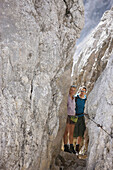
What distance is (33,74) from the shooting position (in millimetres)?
3977

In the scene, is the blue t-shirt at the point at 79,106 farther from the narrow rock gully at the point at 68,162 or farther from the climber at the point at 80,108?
the narrow rock gully at the point at 68,162

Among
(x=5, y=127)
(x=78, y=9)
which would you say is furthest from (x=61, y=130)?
(x=78, y=9)

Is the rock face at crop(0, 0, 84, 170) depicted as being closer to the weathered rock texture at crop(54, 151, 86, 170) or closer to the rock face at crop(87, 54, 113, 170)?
the weathered rock texture at crop(54, 151, 86, 170)

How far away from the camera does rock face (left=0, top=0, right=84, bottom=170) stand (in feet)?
11.3

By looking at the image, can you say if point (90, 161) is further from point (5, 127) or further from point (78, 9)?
point (78, 9)

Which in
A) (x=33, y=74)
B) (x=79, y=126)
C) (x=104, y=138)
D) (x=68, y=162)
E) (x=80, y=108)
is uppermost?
(x=33, y=74)

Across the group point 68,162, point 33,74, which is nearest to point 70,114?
point 68,162

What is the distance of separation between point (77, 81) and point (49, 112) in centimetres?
584

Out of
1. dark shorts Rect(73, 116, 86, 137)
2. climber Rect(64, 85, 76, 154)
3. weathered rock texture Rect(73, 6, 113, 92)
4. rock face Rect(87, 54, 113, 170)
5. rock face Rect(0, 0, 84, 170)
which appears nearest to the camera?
rock face Rect(0, 0, 84, 170)

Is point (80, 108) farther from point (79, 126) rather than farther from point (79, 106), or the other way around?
point (79, 126)

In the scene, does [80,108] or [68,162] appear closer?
[68,162]

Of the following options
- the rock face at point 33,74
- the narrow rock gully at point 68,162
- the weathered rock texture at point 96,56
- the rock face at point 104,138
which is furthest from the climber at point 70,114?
the weathered rock texture at point 96,56

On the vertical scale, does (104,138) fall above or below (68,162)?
above

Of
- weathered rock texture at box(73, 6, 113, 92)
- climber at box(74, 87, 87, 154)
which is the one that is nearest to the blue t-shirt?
climber at box(74, 87, 87, 154)
